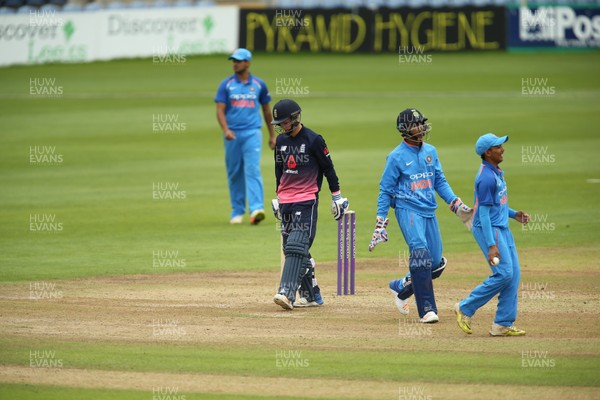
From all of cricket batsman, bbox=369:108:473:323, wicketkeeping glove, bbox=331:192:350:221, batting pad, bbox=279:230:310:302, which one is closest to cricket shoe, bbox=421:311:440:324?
cricket batsman, bbox=369:108:473:323

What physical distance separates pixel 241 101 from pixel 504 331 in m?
8.98

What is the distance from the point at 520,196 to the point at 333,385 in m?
12.9

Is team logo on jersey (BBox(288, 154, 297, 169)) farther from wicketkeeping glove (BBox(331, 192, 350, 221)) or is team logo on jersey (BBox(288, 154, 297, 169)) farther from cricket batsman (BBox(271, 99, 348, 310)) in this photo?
wicketkeeping glove (BBox(331, 192, 350, 221))

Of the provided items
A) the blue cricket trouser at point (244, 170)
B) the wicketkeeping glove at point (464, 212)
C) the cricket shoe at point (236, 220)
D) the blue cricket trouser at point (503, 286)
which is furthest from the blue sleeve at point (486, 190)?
the cricket shoe at point (236, 220)

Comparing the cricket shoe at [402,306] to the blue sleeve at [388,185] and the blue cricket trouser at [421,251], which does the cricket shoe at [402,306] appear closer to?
the blue cricket trouser at [421,251]

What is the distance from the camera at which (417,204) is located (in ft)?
38.8

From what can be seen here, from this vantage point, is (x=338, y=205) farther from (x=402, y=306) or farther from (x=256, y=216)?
(x=256, y=216)

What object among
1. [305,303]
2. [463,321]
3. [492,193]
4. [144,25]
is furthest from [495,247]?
[144,25]

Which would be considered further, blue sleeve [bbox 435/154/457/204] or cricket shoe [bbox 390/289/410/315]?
cricket shoe [bbox 390/289/410/315]

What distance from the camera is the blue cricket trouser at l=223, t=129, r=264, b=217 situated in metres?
19.0

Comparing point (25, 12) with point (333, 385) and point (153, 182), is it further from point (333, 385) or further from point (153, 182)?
point (333, 385)

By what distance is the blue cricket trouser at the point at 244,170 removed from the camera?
749 inches

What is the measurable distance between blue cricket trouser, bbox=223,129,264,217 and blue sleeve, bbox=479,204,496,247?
824 centimetres

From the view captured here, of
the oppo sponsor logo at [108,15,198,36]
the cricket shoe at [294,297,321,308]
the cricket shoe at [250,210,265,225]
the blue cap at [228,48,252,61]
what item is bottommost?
the cricket shoe at [294,297,321,308]
